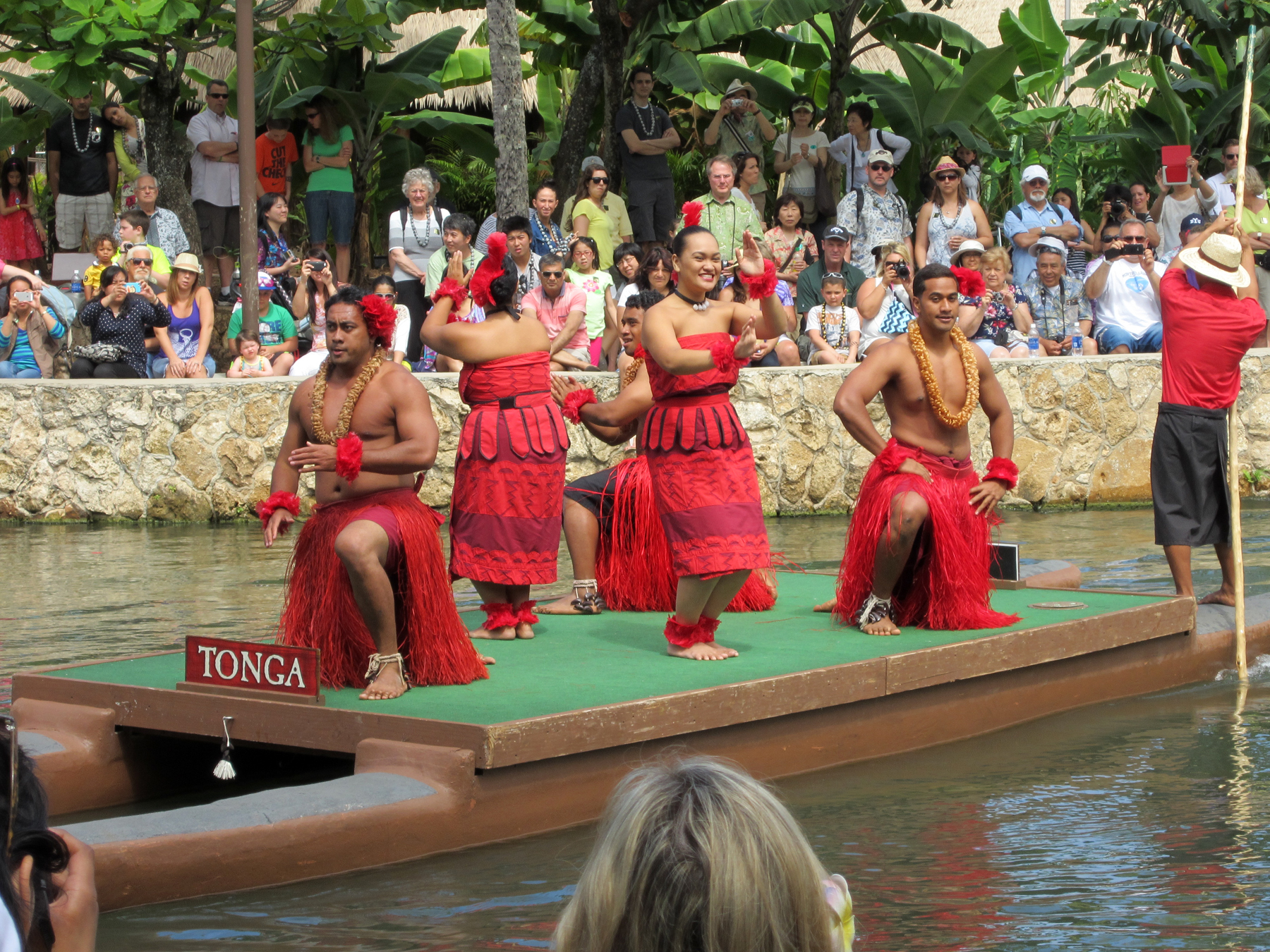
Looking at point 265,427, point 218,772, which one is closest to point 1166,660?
point 218,772

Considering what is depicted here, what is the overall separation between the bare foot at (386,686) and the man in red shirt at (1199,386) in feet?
10.7

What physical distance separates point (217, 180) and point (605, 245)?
3296mm

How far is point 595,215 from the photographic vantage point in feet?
40.8

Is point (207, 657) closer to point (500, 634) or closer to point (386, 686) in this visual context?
point (386, 686)

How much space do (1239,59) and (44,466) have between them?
1114 cm

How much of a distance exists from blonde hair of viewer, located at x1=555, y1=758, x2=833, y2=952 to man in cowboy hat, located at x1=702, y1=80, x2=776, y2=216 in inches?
467

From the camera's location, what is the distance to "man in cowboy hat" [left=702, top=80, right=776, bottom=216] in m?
13.4

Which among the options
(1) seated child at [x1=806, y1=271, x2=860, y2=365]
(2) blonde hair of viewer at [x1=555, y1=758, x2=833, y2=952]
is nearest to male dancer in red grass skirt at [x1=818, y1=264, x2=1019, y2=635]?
(2) blonde hair of viewer at [x1=555, y1=758, x2=833, y2=952]

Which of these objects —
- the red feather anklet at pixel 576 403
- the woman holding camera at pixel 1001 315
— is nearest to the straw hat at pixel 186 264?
the woman holding camera at pixel 1001 315

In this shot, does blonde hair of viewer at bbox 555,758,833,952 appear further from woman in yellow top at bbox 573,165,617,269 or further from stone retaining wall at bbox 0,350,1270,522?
woman in yellow top at bbox 573,165,617,269

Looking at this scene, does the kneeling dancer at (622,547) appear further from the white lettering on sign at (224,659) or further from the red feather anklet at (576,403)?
the white lettering on sign at (224,659)

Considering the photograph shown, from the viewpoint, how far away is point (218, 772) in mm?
4539

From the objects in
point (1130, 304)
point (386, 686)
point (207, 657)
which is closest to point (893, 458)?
point (386, 686)

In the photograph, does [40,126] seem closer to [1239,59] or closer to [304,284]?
[304,284]
